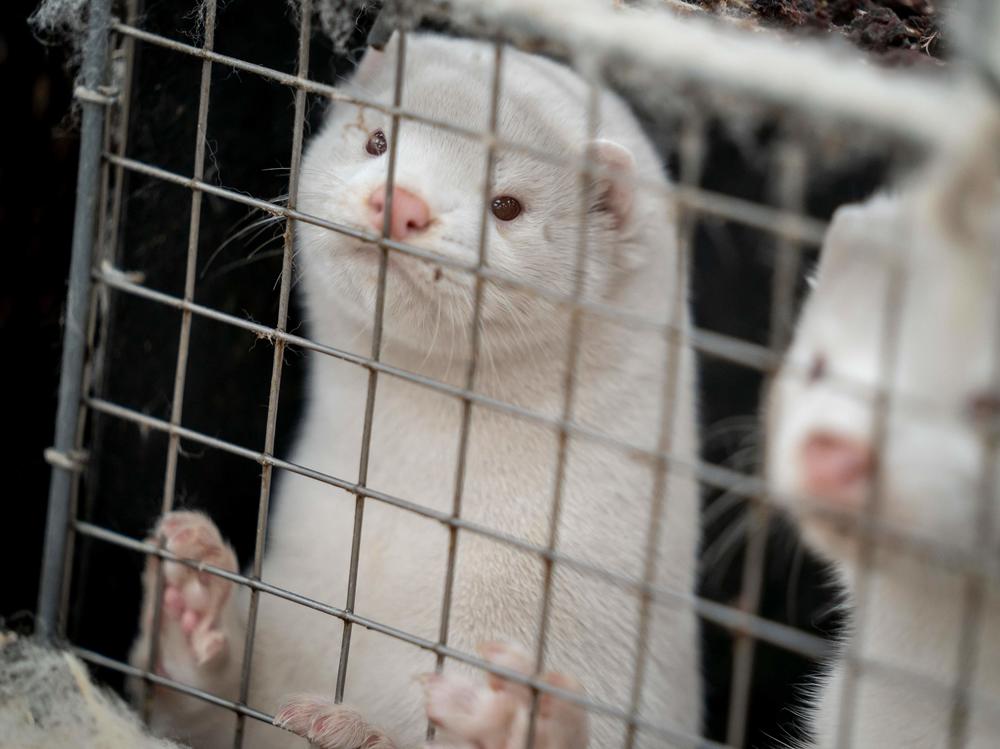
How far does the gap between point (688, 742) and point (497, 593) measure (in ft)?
1.82

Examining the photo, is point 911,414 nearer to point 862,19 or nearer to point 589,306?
point 589,306

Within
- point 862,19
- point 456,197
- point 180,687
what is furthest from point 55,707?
point 862,19

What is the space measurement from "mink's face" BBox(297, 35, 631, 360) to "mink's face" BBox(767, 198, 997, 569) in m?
0.64

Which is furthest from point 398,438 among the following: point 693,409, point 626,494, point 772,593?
point 772,593

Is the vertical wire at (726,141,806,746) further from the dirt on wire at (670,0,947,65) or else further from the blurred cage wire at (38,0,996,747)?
the dirt on wire at (670,0,947,65)

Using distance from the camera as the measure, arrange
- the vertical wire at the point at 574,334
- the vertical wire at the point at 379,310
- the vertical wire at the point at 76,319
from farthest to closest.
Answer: the vertical wire at the point at 76,319 < the vertical wire at the point at 379,310 < the vertical wire at the point at 574,334

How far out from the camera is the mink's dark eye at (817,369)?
1056 mm

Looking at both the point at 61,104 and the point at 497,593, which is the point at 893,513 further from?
the point at 61,104

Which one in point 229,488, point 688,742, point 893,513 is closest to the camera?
point 893,513

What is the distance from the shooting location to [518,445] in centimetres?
180

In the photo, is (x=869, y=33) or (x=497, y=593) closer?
(x=497, y=593)

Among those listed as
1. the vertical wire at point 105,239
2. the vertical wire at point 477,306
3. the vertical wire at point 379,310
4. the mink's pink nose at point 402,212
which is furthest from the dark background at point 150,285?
the vertical wire at point 477,306

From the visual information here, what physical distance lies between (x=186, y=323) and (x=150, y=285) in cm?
55

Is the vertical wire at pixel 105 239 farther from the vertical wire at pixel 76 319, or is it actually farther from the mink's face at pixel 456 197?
the mink's face at pixel 456 197
